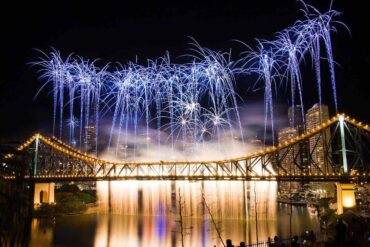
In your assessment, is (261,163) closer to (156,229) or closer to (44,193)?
(156,229)

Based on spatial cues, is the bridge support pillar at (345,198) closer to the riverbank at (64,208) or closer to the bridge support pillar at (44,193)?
the riverbank at (64,208)

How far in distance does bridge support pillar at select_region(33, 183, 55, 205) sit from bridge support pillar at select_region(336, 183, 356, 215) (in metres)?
57.3

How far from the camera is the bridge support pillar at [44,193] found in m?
78.6

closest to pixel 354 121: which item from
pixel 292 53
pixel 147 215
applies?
pixel 292 53

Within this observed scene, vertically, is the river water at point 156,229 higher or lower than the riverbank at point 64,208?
lower

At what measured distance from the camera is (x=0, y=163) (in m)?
8.57

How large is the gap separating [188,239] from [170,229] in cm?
856

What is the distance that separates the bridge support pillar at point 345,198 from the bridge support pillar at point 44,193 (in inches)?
2257

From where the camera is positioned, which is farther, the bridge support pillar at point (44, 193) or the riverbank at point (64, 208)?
the bridge support pillar at point (44, 193)

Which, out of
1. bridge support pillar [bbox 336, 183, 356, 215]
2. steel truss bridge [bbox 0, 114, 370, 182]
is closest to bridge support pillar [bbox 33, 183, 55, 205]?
steel truss bridge [bbox 0, 114, 370, 182]

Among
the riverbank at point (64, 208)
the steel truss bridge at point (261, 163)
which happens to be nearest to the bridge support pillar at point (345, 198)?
the steel truss bridge at point (261, 163)

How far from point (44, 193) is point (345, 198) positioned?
60308mm

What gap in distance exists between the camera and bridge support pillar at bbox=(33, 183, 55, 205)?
78.6m

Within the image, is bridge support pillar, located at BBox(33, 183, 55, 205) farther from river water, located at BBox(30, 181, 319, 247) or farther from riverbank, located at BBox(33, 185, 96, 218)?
river water, located at BBox(30, 181, 319, 247)
